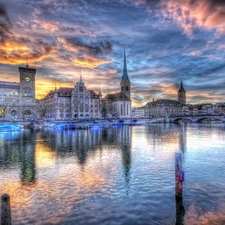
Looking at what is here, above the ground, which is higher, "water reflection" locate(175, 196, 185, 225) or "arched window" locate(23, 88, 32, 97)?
"arched window" locate(23, 88, 32, 97)

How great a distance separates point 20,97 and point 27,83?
A: 9.07 m

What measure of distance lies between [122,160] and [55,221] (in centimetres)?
1429

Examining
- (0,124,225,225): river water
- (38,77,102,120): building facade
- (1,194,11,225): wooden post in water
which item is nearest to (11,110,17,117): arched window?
(38,77,102,120): building facade

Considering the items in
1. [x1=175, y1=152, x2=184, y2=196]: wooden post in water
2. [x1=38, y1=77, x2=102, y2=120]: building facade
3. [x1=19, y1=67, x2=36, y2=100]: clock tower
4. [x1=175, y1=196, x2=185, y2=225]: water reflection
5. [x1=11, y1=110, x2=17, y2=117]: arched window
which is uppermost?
[x1=19, y1=67, x2=36, y2=100]: clock tower

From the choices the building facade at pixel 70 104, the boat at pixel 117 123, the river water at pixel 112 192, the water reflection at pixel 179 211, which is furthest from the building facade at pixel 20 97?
the water reflection at pixel 179 211

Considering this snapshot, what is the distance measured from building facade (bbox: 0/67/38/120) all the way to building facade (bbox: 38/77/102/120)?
11683 mm

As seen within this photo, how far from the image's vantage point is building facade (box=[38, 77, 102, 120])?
131m

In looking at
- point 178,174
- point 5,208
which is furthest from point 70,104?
point 5,208

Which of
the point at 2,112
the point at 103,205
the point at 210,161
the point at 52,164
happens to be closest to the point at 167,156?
the point at 210,161

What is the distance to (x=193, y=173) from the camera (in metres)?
18.9

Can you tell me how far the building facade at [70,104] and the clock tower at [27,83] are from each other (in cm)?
1221

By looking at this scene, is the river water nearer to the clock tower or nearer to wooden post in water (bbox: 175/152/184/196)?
wooden post in water (bbox: 175/152/184/196)

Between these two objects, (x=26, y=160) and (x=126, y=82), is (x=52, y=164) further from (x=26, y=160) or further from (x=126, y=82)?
(x=126, y=82)

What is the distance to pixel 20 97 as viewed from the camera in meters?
117
